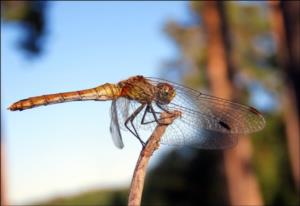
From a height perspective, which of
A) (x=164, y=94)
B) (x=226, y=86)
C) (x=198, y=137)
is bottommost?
(x=226, y=86)

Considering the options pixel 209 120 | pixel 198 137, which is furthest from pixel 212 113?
pixel 198 137

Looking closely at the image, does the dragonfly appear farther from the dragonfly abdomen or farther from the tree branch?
the tree branch

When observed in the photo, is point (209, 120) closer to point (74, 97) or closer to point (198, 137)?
point (198, 137)

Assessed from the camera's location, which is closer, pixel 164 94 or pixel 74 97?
pixel 164 94

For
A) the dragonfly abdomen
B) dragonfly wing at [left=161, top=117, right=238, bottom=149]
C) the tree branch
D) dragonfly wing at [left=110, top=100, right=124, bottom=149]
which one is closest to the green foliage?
dragonfly wing at [left=161, top=117, right=238, bottom=149]

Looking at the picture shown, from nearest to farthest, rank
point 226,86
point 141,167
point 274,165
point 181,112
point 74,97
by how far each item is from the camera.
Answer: point 141,167 → point 181,112 → point 74,97 → point 226,86 → point 274,165

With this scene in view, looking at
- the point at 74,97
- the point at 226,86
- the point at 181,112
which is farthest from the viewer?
the point at 226,86
